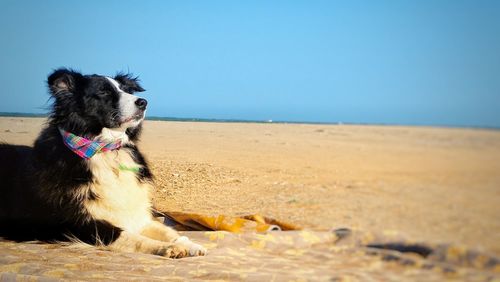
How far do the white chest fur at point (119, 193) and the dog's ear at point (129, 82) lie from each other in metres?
0.40

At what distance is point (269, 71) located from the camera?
2.39 meters

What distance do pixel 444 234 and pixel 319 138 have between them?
108 centimetres

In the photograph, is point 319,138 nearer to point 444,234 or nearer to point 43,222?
point 444,234

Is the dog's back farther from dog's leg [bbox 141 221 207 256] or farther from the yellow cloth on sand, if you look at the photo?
the yellow cloth on sand

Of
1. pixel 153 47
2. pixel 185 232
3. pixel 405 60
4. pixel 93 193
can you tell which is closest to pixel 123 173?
pixel 93 193

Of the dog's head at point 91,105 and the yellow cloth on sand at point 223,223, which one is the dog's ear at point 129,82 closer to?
the dog's head at point 91,105

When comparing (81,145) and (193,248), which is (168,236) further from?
(81,145)

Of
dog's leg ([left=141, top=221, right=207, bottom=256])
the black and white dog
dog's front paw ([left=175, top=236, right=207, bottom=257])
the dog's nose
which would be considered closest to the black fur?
the black and white dog

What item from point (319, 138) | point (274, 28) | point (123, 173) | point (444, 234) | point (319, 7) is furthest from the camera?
point (123, 173)

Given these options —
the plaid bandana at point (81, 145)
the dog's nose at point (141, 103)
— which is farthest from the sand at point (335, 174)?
the plaid bandana at point (81, 145)

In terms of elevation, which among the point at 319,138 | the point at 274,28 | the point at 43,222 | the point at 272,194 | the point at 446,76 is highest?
the point at 274,28

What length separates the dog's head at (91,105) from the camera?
9.00 ft

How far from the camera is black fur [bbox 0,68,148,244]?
2635 millimetres

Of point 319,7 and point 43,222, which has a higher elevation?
point 319,7
